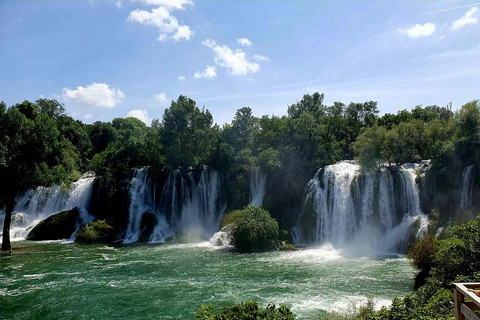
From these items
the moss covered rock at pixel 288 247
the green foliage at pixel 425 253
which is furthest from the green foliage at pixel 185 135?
the green foliage at pixel 425 253

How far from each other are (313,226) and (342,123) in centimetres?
1797

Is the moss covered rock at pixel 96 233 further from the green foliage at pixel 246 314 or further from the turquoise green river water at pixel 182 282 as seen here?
the green foliage at pixel 246 314

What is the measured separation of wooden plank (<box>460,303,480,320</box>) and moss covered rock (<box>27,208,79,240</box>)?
34.6 m

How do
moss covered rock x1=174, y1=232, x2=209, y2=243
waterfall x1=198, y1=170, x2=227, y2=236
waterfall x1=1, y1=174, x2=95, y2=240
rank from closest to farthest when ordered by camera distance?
moss covered rock x1=174, y1=232, x2=209, y2=243, waterfall x1=198, y1=170, x2=227, y2=236, waterfall x1=1, y1=174, x2=95, y2=240

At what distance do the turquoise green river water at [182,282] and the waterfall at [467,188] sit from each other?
20.3 feet

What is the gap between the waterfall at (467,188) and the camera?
24.6 metres

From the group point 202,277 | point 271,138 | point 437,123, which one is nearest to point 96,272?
point 202,277

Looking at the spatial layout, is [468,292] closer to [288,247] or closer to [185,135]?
[288,247]

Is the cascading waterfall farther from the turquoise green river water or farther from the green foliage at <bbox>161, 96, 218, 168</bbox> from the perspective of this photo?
the turquoise green river water

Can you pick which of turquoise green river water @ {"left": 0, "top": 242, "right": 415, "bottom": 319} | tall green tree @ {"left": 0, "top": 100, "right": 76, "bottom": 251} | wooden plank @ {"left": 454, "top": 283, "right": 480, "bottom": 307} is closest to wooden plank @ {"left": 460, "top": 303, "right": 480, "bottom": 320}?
wooden plank @ {"left": 454, "top": 283, "right": 480, "bottom": 307}

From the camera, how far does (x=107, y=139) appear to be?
6384 centimetres

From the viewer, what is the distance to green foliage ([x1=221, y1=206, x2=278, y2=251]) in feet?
89.5

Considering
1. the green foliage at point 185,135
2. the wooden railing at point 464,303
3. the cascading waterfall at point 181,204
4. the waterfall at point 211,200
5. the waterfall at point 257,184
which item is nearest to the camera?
the wooden railing at point 464,303

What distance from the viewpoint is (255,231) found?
89.5 feet
